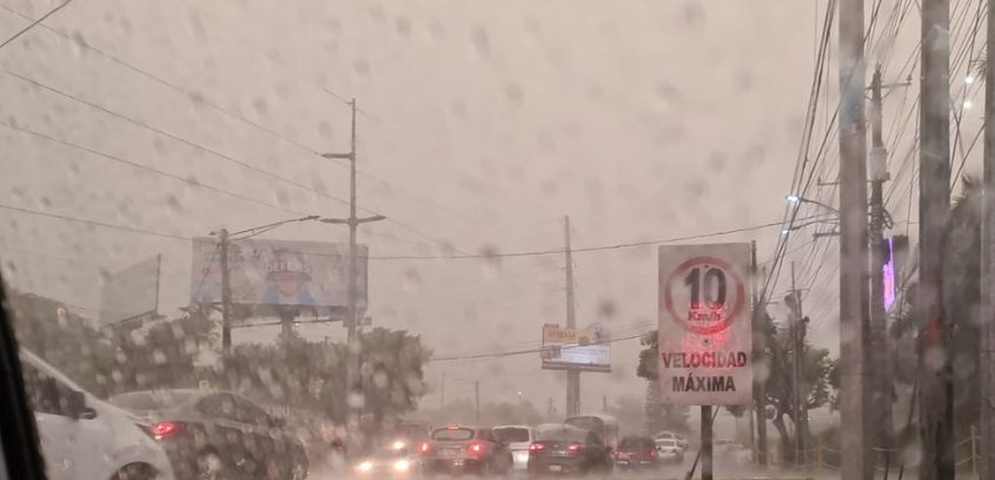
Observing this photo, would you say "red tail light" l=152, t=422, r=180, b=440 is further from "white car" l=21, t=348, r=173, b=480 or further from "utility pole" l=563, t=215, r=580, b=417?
"utility pole" l=563, t=215, r=580, b=417

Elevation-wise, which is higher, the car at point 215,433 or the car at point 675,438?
the car at point 215,433

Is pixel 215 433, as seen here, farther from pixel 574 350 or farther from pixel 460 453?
pixel 574 350

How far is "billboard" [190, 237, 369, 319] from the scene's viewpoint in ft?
182

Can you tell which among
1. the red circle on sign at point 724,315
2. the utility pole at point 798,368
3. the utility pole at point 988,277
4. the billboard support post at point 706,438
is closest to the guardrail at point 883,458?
the utility pole at point 798,368

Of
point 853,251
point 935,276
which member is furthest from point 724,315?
point 853,251

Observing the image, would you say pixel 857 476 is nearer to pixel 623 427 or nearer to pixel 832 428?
pixel 832 428

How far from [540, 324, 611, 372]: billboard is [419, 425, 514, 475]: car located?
→ 146 ft

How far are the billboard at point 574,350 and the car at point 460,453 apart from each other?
146 feet

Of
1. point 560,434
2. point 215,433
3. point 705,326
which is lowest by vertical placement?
point 560,434

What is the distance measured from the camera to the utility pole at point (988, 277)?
13.5 metres

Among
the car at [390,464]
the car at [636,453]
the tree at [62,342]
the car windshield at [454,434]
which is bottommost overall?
the car at [636,453]

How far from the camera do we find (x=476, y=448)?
23703mm

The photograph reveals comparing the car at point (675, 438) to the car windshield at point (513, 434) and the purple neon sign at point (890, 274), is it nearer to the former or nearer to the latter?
the car windshield at point (513, 434)

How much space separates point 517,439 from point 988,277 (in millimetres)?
15443
